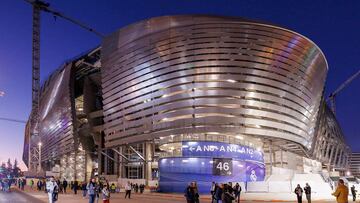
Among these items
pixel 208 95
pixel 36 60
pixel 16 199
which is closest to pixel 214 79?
pixel 208 95

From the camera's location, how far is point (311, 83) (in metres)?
75.6

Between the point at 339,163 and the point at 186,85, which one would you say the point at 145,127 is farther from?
the point at 339,163

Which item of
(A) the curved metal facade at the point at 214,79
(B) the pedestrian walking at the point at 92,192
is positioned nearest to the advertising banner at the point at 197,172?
(A) the curved metal facade at the point at 214,79

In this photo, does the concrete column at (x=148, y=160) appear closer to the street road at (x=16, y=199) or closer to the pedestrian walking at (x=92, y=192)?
the street road at (x=16, y=199)

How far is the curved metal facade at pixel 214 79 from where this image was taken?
6219 cm

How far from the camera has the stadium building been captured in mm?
60469

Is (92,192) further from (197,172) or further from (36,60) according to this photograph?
(36,60)

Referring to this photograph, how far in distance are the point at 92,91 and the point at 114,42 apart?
28.3 m

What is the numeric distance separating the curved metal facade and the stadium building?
0.46 ft

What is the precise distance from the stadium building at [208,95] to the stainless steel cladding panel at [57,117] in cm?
1954

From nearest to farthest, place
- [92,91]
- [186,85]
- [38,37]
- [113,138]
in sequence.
Result: [186,85] → [113,138] → [92,91] → [38,37]

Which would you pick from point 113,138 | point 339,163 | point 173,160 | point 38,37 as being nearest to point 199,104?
point 173,160

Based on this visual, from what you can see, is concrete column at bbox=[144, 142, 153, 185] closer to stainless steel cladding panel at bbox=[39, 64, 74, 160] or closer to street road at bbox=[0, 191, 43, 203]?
stainless steel cladding panel at bbox=[39, 64, 74, 160]

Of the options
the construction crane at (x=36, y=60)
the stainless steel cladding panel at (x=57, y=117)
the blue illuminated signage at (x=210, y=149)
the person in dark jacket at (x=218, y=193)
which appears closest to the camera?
the person in dark jacket at (x=218, y=193)
